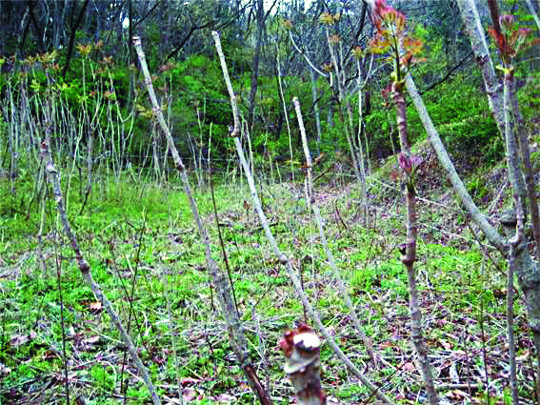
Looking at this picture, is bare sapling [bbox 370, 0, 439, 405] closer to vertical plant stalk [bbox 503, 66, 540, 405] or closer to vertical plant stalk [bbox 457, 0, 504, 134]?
vertical plant stalk [bbox 503, 66, 540, 405]

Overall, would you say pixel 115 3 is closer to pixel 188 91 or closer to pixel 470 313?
pixel 188 91

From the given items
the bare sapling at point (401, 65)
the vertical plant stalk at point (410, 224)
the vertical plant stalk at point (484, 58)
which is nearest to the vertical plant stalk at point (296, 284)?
the vertical plant stalk at point (410, 224)

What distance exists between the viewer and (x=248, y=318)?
7.63ft

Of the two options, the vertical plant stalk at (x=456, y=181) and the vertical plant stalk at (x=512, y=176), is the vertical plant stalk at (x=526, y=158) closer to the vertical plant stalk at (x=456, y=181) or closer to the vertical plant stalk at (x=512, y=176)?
the vertical plant stalk at (x=512, y=176)

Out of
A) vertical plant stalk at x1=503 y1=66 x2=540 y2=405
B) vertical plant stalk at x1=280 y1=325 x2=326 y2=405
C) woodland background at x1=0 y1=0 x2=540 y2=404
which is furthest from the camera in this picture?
woodland background at x1=0 y1=0 x2=540 y2=404

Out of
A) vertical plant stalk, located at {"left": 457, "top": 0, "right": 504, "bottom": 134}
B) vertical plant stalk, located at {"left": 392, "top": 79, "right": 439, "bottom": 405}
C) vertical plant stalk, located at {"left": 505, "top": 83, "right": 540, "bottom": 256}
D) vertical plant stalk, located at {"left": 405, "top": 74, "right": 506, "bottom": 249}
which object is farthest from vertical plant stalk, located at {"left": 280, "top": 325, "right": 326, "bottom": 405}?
vertical plant stalk, located at {"left": 457, "top": 0, "right": 504, "bottom": 134}

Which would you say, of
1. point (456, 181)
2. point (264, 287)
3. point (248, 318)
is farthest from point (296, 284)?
point (264, 287)

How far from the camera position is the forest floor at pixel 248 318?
1.67m

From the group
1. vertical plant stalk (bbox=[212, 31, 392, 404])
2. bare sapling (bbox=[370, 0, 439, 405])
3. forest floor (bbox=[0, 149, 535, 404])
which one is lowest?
forest floor (bbox=[0, 149, 535, 404])

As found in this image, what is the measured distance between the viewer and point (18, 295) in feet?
8.84

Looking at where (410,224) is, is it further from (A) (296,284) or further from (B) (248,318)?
(B) (248,318)

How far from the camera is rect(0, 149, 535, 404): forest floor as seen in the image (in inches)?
65.8

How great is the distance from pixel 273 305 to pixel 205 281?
67cm

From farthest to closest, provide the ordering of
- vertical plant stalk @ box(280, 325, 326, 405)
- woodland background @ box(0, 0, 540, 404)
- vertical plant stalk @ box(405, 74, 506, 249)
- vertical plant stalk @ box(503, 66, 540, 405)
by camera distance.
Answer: woodland background @ box(0, 0, 540, 404)
vertical plant stalk @ box(405, 74, 506, 249)
vertical plant stalk @ box(503, 66, 540, 405)
vertical plant stalk @ box(280, 325, 326, 405)
